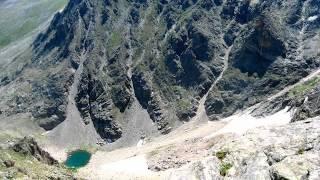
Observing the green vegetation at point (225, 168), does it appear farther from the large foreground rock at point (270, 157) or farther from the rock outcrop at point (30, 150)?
the rock outcrop at point (30, 150)

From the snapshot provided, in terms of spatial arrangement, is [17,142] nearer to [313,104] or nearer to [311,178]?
[311,178]

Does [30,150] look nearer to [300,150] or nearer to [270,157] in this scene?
[270,157]

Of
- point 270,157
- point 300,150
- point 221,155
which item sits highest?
point 300,150

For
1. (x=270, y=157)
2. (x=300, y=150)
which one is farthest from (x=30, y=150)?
(x=300, y=150)

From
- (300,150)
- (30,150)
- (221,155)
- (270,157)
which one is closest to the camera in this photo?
(300,150)

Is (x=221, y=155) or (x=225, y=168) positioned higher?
(x=221, y=155)

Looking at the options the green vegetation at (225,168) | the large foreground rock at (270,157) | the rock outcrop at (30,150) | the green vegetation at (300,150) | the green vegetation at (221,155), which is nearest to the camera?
the large foreground rock at (270,157)

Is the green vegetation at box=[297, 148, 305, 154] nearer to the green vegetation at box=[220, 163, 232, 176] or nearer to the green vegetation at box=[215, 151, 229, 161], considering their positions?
the green vegetation at box=[220, 163, 232, 176]

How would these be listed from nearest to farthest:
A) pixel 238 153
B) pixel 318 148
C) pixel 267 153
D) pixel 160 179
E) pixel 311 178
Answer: pixel 311 178, pixel 318 148, pixel 267 153, pixel 238 153, pixel 160 179

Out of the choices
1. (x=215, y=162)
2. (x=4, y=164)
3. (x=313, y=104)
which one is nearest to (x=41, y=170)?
(x=4, y=164)

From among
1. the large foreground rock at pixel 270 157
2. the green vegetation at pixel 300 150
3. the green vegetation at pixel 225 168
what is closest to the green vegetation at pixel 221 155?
the large foreground rock at pixel 270 157

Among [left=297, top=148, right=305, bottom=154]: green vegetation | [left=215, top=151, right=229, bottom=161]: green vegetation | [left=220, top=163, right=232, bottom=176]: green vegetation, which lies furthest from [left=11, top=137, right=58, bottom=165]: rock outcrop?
[left=297, top=148, right=305, bottom=154]: green vegetation
